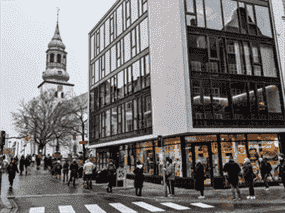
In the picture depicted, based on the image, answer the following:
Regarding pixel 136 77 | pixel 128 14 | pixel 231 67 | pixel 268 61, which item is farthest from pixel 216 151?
pixel 128 14

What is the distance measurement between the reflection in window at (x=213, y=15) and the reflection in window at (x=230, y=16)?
465mm

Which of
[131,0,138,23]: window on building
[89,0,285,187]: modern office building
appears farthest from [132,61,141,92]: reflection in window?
[131,0,138,23]: window on building

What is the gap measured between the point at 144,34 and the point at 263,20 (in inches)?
356

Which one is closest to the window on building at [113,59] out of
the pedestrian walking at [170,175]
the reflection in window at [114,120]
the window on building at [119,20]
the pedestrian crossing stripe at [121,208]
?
the window on building at [119,20]

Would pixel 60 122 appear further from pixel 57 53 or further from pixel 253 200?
pixel 57 53

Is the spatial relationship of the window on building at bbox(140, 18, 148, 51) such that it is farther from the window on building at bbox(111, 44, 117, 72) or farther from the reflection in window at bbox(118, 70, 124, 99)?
the window on building at bbox(111, 44, 117, 72)

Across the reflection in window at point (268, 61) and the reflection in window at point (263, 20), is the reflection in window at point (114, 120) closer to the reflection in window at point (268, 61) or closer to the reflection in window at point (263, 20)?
the reflection in window at point (268, 61)

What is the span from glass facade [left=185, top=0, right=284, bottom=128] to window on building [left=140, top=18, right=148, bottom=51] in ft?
15.8

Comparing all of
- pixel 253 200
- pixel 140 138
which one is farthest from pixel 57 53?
pixel 253 200

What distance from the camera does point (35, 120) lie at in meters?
42.3

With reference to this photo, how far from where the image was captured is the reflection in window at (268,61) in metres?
20.0

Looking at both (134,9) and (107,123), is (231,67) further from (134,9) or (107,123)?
(107,123)

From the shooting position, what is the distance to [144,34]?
2292 cm

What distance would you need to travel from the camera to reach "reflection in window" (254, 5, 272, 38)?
20.5m
